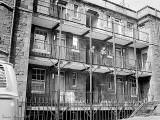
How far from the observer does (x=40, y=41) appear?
1430cm

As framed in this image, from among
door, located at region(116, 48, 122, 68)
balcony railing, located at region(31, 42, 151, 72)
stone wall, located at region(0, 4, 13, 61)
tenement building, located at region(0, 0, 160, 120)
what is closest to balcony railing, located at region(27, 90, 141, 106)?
tenement building, located at region(0, 0, 160, 120)

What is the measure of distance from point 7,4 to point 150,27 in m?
13.2

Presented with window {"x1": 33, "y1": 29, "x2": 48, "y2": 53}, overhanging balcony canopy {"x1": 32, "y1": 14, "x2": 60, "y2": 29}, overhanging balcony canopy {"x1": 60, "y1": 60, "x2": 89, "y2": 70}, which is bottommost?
overhanging balcony canopy {"x1": 60, "y1": 60, "x2": 89, "y2": 70}

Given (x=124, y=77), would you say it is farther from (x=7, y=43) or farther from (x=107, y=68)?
(x=7, y=43)

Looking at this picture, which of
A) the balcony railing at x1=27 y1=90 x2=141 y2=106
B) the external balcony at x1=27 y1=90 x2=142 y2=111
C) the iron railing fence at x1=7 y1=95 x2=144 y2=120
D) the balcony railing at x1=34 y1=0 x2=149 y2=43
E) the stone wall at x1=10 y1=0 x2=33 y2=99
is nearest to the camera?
the stone wall at x1=10 y1=0 x2=33 y2=99

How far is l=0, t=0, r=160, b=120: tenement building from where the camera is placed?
452 inches

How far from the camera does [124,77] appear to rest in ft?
60.6

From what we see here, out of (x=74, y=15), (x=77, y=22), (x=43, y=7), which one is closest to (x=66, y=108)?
(x=77, y=22)

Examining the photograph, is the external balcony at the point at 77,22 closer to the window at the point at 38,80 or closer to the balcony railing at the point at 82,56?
the balcony railing at the point at 82,56

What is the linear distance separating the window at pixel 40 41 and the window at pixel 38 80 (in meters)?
1.46

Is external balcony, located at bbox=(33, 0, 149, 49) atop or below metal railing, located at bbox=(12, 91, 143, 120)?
atop

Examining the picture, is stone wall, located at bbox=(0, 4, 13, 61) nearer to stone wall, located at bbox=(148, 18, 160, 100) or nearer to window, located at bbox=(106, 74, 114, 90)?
window, located at bbox=(106, 74, 114, 90)

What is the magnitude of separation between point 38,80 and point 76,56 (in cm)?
355

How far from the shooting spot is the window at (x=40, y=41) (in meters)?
13.8
